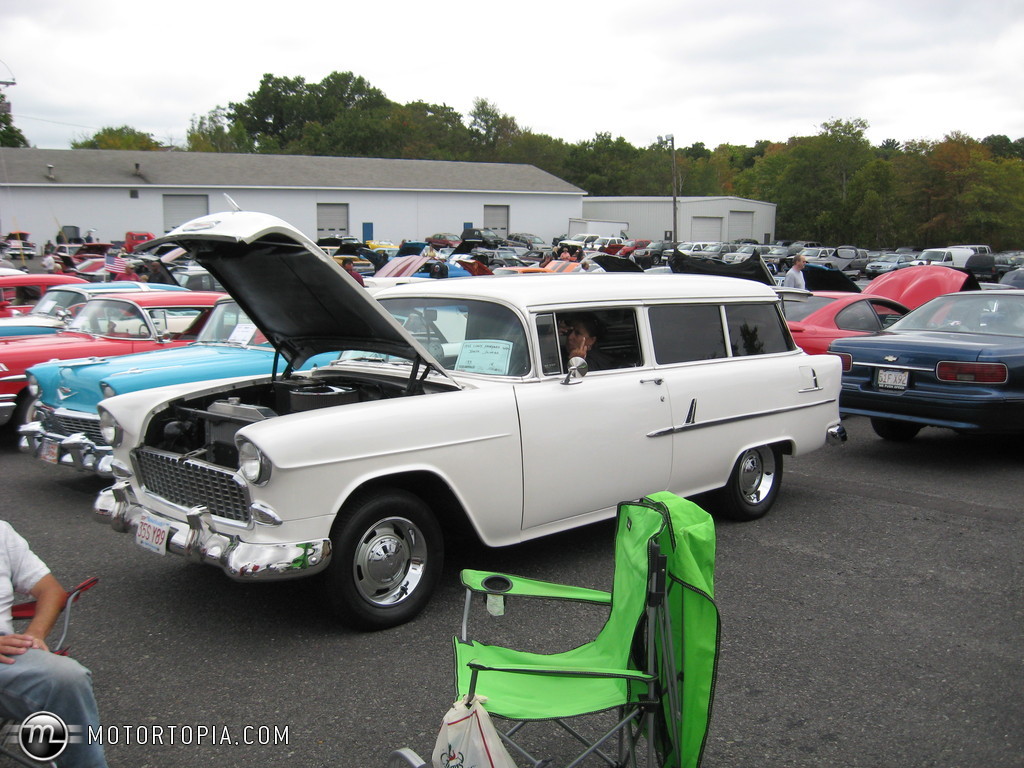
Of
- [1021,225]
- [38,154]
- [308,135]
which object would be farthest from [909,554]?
[308,135]

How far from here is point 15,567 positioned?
2992 mm

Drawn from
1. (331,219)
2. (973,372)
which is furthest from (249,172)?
(973,372)

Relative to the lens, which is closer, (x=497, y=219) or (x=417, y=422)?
(x=417, y=422)

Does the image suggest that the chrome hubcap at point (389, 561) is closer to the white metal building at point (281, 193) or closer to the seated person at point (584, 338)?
the seated person at point (584, 338)

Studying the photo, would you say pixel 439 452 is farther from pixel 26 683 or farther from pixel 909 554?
pixel 909 554

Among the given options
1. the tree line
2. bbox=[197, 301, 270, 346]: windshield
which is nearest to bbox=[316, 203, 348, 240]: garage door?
the tree line

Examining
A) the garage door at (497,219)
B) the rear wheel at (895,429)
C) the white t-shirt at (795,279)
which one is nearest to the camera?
the rear wheel at (895,429)

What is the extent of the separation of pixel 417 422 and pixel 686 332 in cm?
231

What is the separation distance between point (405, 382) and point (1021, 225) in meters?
61.7

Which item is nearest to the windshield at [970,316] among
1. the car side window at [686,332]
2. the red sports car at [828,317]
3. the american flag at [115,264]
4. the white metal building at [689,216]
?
the red sports car at [828,317]

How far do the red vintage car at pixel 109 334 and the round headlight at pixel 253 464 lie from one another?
4883 millimetres

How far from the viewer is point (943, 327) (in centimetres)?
856

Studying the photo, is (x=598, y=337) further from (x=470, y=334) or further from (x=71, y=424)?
(x=71, y=424)

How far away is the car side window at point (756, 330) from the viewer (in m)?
6.24
